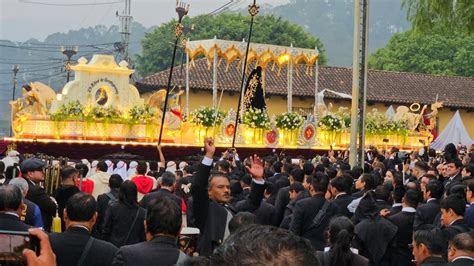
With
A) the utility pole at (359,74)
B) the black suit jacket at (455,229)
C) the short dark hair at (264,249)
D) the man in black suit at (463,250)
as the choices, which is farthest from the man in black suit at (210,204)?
the utility pole at (359,74)

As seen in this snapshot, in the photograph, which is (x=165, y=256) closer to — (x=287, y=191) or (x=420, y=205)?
(x=420, y=205)

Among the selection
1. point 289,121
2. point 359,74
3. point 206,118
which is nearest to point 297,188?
point 359,74

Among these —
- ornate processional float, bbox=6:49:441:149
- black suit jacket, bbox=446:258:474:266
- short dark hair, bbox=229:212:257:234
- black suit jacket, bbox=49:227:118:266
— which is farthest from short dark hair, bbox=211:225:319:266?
ornate processional float, bbox=6:49:441:149

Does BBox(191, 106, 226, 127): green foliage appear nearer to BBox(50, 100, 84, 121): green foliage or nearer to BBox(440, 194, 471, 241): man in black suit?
BBox(50, 100, 84, 121): green foliage

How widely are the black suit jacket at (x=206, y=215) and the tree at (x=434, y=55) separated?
5800 cm

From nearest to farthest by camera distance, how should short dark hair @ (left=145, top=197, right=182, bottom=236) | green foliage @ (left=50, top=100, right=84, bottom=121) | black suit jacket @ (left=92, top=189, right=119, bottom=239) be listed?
short dark hair @ (left=145, top=197, right=182, bottom=236) < black suit jacket @ (left=92, top=189, right=119, bottom=239) < green foliage @ (left=50, top=100, right=84, bottom=121)

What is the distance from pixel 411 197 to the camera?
31.2ft

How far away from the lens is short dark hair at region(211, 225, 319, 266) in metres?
2.63

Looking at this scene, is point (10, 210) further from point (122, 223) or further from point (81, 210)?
point (122, 223)

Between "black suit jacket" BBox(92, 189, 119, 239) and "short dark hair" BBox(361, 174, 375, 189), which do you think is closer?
"black suit jacket" BBox(92, 189, 119, 239)

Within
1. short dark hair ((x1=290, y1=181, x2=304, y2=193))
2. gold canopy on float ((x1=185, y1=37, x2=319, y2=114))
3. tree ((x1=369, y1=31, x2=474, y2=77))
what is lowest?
short dark hair ((x1=290, y1=181, x2=304, y2=193))

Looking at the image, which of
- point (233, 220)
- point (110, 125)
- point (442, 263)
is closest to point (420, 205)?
point (442, 263)

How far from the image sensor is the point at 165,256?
5328 millimetres

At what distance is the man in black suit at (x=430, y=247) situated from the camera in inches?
266
